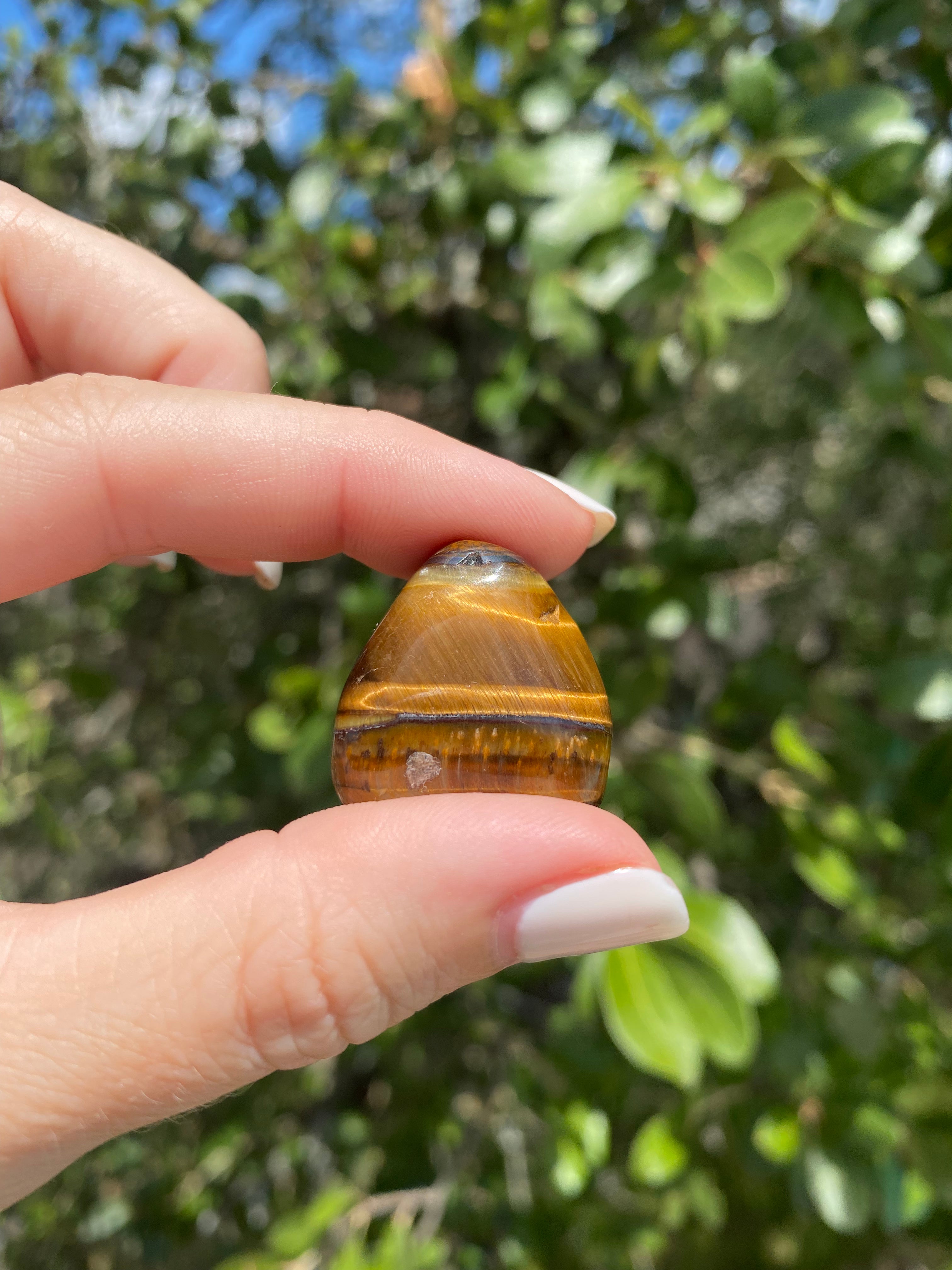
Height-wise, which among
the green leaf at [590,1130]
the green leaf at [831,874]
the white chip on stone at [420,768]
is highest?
the white chip on stone at [420,768]

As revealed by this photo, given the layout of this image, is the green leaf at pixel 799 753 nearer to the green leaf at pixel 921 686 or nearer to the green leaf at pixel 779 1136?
the green leaf at pixel 921 686

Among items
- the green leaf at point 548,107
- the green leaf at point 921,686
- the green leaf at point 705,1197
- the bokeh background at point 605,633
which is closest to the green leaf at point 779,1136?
the bokeh background at point 605,633

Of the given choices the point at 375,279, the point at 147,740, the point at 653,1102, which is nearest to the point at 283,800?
the point at 147,740

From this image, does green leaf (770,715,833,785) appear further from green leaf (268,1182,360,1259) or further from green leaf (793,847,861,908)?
green leaf (268,1182,360,1259)

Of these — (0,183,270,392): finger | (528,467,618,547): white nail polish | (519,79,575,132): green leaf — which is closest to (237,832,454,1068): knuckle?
(528,467,618,547): white nail polish

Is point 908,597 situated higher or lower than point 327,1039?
lower

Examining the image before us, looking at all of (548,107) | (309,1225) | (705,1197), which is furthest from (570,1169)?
(548,107)

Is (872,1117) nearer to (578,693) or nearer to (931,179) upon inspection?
(578,693)
